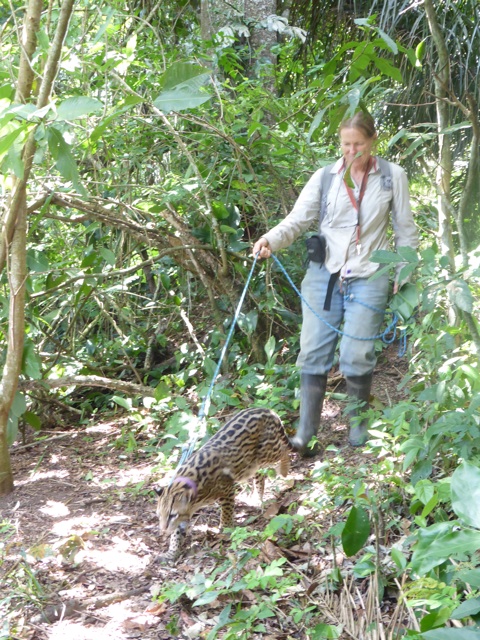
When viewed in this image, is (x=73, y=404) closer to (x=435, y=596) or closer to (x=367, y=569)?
(x=367, y=569)

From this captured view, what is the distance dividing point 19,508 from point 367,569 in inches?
98.1

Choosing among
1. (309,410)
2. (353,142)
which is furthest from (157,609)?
(353,142)

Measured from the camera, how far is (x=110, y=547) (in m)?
4.20

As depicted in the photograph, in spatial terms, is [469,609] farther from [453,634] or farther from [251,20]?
[251,20]

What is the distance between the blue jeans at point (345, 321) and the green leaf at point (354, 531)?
1790 millimetres

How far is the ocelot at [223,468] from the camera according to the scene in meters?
3.99

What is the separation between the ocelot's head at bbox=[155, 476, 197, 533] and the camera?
156 inches

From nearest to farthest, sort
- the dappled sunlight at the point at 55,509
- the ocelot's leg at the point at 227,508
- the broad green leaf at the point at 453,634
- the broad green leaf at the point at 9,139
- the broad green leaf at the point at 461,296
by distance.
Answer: the broad green leaf at the point at 453,634 → the broad green leaf at the point at 9,139 → the broad green leaf at the point at 461,296 → the ocelot's leg at the point at 227,508 → the dappled sunlight at the point at 55,509

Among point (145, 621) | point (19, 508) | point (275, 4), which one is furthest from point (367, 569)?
point (275, 4)

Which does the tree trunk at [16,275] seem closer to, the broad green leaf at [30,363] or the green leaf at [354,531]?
the broad green leaf at [30,363]

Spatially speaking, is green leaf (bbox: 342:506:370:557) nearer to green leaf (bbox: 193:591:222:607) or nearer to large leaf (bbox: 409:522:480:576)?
green leaf (bbox: 193:591:222:607)

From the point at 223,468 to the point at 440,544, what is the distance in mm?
2509

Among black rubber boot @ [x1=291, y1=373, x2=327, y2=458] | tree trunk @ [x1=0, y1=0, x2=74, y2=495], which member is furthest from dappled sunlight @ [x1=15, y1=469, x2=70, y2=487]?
black rubber boot @ [x1=291, y1=373, x2=327, y2=458]

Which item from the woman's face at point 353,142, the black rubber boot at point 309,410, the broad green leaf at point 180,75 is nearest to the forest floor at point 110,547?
the black rubber boot at point 309,410
